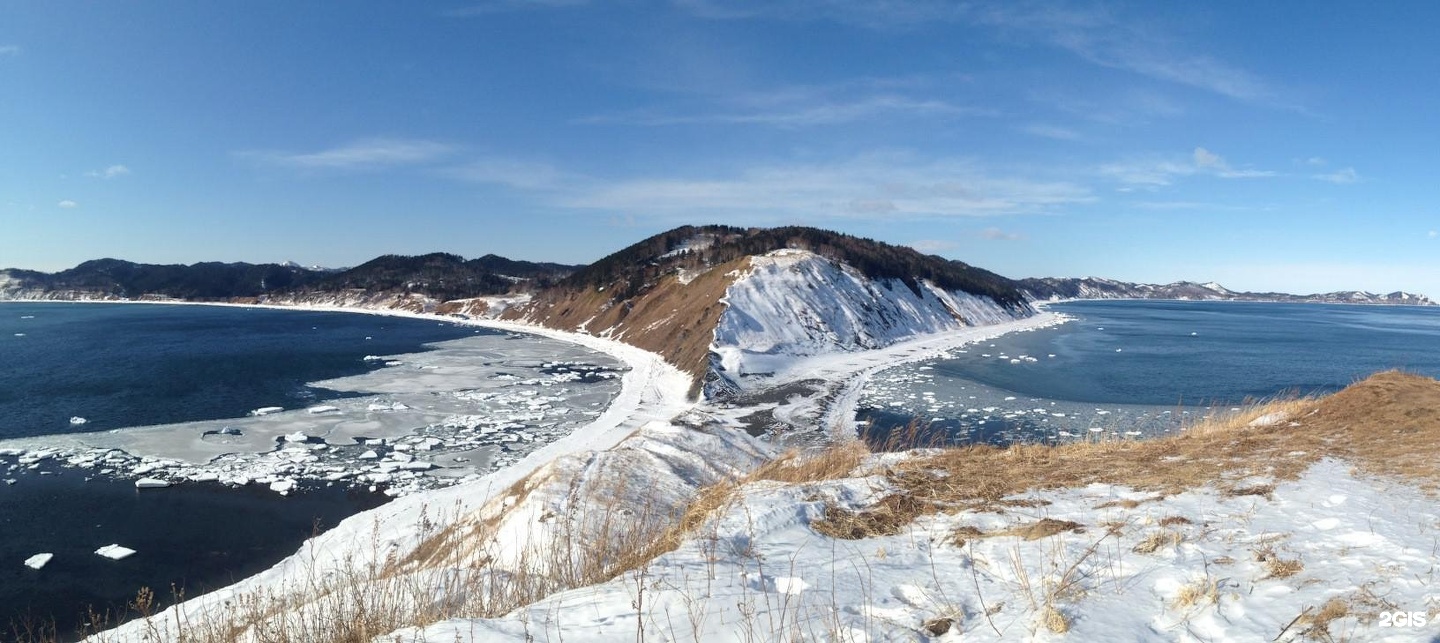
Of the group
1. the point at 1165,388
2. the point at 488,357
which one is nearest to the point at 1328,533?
the point at 1165,388

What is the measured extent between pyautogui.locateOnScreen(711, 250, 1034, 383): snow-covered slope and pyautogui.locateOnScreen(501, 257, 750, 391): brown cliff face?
1.87 metres

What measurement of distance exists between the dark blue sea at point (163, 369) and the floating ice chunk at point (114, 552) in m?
16.7

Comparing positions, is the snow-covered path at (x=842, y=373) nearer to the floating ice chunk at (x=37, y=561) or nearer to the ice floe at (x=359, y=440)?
the ice floe at (x=359, y=440)

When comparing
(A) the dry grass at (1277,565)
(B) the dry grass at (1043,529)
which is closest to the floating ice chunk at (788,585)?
(B) the dry grass at (1043,529)

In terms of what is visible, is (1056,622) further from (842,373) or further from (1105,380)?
(1105,380)

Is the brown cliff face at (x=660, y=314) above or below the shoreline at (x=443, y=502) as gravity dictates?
above

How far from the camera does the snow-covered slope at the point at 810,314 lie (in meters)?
48.5

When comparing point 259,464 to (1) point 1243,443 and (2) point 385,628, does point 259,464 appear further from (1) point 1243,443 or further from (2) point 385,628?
(1) point 1243,443

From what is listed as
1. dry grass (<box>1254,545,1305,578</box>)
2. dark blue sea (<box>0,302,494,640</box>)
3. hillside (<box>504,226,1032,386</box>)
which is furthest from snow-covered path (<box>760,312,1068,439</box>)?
dark blue sea (<box>0,302,494,640</box>)

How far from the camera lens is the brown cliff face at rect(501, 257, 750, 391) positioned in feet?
171

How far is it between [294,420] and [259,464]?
25.5 ft

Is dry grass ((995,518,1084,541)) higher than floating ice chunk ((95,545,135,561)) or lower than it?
higher

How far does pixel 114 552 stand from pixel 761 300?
4775 cm

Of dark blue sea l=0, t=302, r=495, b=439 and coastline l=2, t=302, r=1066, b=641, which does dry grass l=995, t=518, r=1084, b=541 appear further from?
dark blue sea l=0, t=302, r=495, b=439
